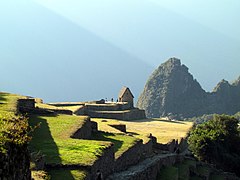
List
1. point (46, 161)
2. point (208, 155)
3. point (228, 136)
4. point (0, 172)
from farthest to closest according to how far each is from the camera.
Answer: point (228, 136) → point (208, 155) → point (46, 161) → point (0, 172)

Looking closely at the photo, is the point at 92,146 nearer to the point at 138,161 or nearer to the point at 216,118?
the point at 138,161

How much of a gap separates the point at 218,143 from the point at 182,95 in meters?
97.6

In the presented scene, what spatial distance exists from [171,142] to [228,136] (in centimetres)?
802

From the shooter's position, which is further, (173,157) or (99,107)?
(99,107)

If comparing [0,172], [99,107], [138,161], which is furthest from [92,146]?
[99,107]

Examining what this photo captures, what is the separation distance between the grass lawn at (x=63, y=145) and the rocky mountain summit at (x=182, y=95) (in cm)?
11077

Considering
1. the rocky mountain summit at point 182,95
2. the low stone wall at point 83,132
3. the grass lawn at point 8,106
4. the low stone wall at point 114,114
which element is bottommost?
the low stone wall at point 83,132

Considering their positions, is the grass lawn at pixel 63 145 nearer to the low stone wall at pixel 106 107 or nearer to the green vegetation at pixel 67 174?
the green vegetation at pixel 67 174

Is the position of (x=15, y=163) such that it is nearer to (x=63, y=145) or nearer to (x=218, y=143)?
(x=63, y=145)

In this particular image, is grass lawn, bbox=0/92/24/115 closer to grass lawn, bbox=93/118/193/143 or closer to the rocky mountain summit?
grass lawn, bbox=93/118/193/143

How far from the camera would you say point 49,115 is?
62.0 feet

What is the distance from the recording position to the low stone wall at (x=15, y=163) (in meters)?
5.59

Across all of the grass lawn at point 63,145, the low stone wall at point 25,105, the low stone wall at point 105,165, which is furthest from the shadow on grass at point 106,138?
the low stone wall at point 25,105

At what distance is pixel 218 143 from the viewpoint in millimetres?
32531
